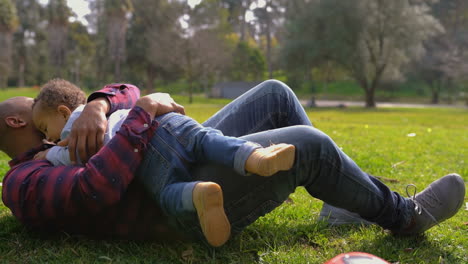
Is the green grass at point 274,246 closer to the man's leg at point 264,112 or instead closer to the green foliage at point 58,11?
the man's leg at point 264,112

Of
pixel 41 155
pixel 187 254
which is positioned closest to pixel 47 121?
pixel 41 155

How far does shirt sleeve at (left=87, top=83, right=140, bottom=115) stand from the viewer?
222 centimetres

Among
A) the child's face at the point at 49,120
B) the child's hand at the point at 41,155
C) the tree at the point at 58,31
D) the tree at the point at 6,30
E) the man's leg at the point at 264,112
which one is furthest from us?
the tree at the point at 58,31

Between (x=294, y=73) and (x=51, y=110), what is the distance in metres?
31.0

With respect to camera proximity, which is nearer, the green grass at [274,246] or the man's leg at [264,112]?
the green grass at [274,246]

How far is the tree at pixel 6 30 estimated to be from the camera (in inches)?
1294

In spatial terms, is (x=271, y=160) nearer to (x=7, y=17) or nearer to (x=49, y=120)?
(x=49, y=120)

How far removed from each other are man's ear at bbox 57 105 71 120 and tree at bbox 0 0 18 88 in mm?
34836

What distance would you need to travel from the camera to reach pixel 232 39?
34875 millimetres

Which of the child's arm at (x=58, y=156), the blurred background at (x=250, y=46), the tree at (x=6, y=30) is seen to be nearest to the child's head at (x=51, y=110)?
the child's arm at (x=58, y=156)

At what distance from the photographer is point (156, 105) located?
6.40ft

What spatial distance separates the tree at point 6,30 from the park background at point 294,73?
0.11 metres

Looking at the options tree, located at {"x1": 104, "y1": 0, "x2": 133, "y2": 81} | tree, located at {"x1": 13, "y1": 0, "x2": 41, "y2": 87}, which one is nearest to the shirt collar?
tree, located at {"x1": 104, "y1": 0, "x2": 133, "y2": 81}

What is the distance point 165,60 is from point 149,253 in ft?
109
